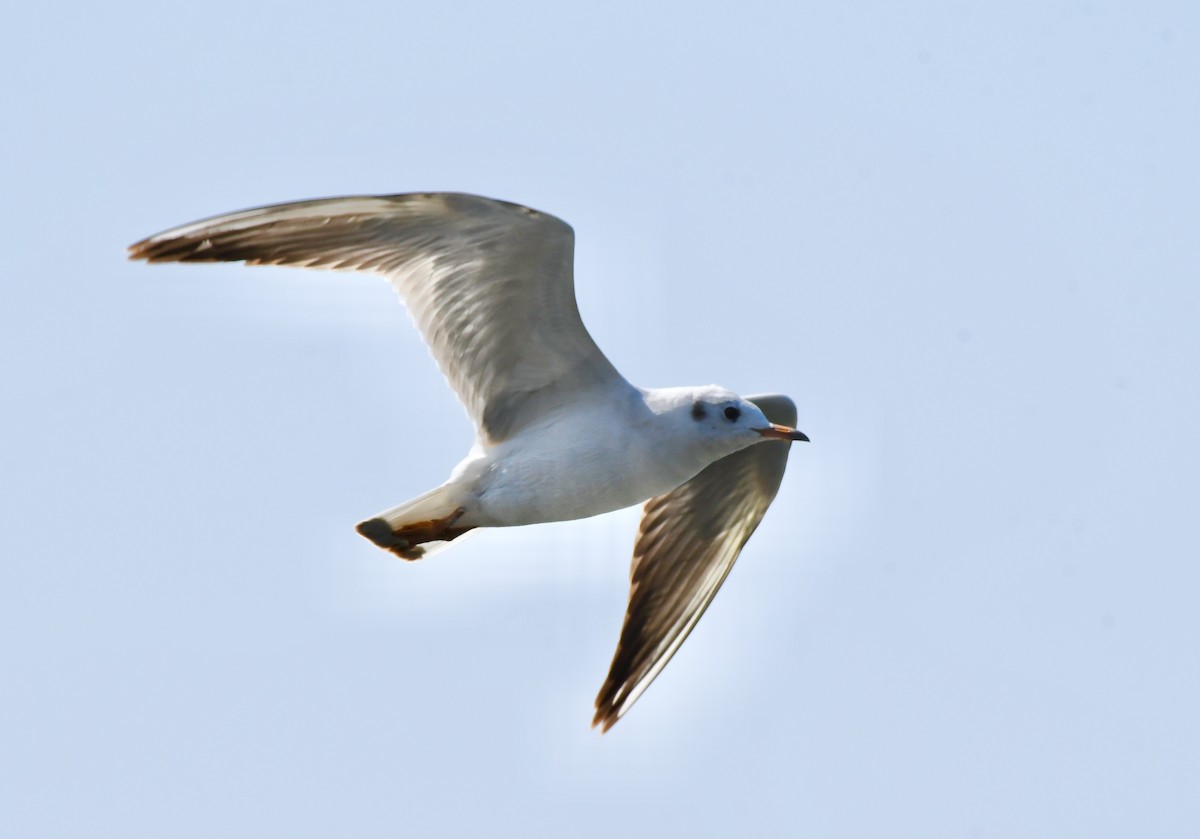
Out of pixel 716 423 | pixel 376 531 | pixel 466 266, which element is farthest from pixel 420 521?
pixel 716 423

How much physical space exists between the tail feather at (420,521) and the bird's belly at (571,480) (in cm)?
14

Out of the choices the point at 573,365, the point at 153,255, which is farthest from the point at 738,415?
the point at 153,255

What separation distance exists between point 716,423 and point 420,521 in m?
1.55

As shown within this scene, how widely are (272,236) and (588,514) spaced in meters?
2.04

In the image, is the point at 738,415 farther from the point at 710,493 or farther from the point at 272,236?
the point at 272,236

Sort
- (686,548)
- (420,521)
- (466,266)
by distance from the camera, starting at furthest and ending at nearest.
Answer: (686,548) < (420,521) < (466,266)

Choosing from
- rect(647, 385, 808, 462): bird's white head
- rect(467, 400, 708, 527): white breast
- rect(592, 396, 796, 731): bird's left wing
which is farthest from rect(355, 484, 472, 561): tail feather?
rect(592, 396, 796, 731): bird's left wing

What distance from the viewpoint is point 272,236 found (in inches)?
355

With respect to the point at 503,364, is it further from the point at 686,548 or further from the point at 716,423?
the point at 686,548

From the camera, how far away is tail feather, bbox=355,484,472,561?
371 inches

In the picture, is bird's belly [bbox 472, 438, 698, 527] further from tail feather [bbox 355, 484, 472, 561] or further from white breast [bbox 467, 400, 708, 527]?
tail feather [bbox 355, 484, 472, 561]

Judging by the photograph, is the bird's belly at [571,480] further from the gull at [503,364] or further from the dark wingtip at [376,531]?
the dark wingtip at [376,531]

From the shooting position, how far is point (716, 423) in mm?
9188

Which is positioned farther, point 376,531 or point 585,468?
point 376,531
